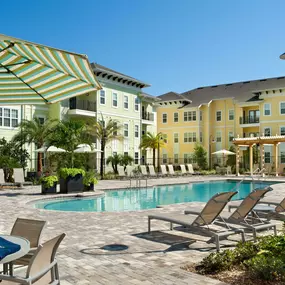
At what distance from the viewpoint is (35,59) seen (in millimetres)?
5211

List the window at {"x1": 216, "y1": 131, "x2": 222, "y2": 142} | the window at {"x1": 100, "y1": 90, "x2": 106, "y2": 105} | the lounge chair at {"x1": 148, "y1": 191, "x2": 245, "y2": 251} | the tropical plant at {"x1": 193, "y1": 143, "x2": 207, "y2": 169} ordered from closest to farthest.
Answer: the lounge chair at {"x1": 148, "y1": 191, "x2": 245, "y2": 251} < the window at {"x1": 100, "y1": 90, "x2": 106, "y2": 105} < the tropical plant at {"x1": 193, "y1": 143, "x2": 207, "y2": 169} < the window at {"x1": 216, "y1": 131, "x2": 222, "y2": 142}

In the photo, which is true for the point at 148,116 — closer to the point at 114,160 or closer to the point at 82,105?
the point at 114,160

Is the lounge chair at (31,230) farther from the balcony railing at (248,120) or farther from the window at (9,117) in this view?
the balcony railing at (248,120)

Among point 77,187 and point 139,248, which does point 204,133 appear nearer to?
point 77,187

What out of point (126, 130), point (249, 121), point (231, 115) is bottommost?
point (126, 130)

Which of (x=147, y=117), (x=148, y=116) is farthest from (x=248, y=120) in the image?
(x=147, y=117)

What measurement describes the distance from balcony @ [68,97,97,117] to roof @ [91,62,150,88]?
280 cm

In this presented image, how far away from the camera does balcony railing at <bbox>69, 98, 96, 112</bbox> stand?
32781 millimetres

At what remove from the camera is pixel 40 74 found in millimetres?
5723

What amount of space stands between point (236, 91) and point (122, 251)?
43515mm

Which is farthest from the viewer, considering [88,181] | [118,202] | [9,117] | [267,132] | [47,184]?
[267,132]

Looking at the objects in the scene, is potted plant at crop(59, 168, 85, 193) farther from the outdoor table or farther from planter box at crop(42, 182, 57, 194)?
the outdoor table

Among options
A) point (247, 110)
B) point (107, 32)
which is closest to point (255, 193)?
point (107, 32)

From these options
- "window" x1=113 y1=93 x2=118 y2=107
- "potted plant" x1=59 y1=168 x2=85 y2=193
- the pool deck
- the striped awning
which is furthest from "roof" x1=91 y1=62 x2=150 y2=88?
the striped awning
